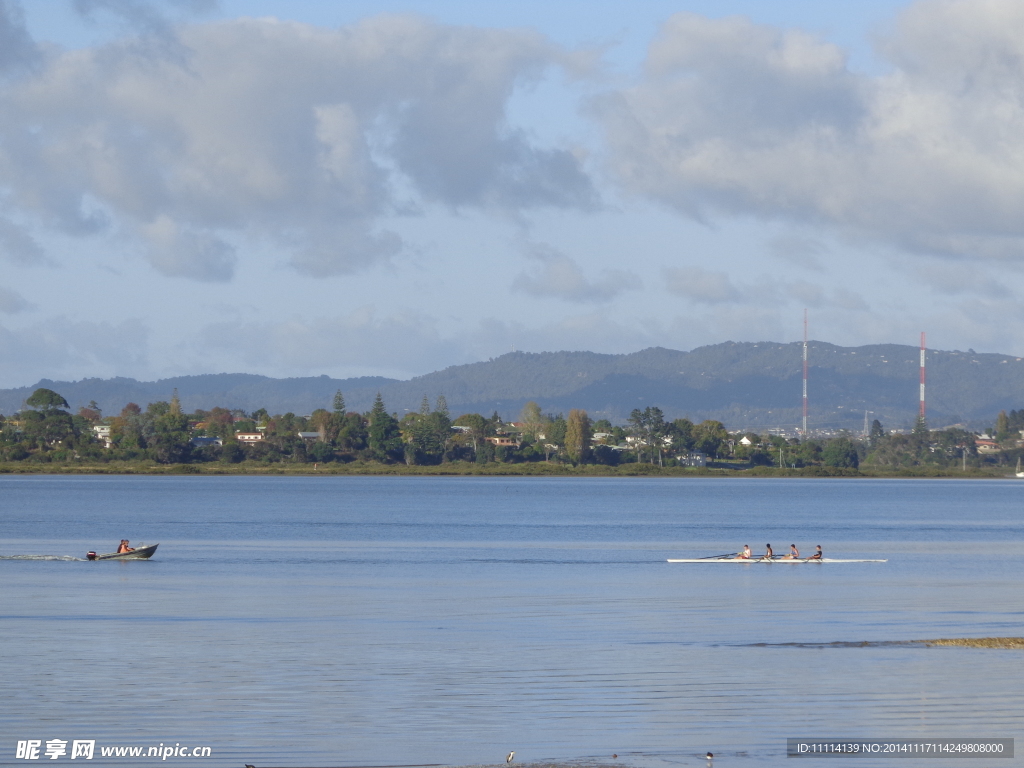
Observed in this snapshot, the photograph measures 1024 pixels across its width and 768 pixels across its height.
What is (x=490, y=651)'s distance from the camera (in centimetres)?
3033

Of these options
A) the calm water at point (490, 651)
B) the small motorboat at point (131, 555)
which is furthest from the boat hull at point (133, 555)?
the calm water at point (490, 651)

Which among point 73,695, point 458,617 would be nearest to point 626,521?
point 458,617

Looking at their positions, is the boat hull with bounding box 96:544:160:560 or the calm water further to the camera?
the boat hull with bounding box 96:544:160:560

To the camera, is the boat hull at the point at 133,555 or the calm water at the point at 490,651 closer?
the calm water at the point at 490,651

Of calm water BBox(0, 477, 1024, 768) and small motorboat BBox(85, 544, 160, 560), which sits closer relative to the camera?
calm water BBox(0, 477, 1024, 768)

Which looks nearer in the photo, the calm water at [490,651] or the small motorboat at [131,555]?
the calm water at [490,651]

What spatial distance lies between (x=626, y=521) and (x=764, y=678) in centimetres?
7436

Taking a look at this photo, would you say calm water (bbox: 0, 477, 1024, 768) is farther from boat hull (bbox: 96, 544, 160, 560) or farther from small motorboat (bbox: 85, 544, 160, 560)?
boat hull (bbox: 96, 544, 160, 560)

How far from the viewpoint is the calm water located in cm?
2141

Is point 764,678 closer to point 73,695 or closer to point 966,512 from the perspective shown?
point 73,695

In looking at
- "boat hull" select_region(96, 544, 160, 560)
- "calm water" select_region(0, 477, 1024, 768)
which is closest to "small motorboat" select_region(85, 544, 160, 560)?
"boat hull" select_region(96, 544, 160, 560)

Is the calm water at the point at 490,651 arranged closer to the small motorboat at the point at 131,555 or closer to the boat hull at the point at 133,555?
the small motorboat at the point at 131,555

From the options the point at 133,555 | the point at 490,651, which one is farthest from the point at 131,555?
the point at 490,651

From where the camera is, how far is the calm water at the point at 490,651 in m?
21.4
